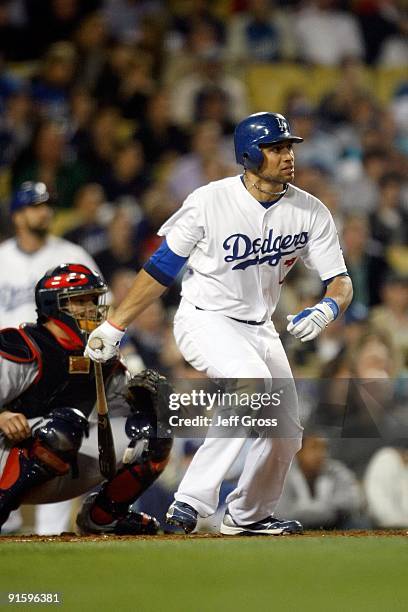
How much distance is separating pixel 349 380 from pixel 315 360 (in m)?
2.00

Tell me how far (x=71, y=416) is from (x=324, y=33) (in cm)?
693

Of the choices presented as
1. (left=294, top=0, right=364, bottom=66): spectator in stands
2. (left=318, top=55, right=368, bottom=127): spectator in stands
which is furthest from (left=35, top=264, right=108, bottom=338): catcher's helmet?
(left=294, top=0, right=364, bottom=66): spectator in stands

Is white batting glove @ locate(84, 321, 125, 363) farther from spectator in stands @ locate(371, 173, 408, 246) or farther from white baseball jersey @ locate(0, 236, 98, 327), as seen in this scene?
spectator in stands @ locate(371, 173, 408, 246)

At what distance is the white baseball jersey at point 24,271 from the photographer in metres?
6.47

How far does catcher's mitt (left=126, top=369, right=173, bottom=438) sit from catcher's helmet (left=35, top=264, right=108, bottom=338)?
33cm

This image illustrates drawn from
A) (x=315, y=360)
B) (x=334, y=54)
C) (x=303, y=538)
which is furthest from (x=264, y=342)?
(x=334, y=54)

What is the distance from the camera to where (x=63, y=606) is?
4145mm

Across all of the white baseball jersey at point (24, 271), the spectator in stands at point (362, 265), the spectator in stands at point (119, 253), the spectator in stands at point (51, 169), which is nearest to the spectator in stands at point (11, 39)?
the spectator in stands at point (51, 169)

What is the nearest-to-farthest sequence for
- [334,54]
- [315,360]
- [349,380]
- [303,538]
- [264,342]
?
[303,538], [264,342], [349,380], [315,360], [334,54]

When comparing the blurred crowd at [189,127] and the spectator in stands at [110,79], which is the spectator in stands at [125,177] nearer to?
the blurred crowd at [189,127]

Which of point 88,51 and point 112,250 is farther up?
point 88,51

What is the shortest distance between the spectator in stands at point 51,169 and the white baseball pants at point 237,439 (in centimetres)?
422

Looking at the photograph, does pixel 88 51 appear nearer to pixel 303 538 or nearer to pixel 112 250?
pixel 112 250

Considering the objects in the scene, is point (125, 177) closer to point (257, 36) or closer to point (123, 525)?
point (257, 36)
